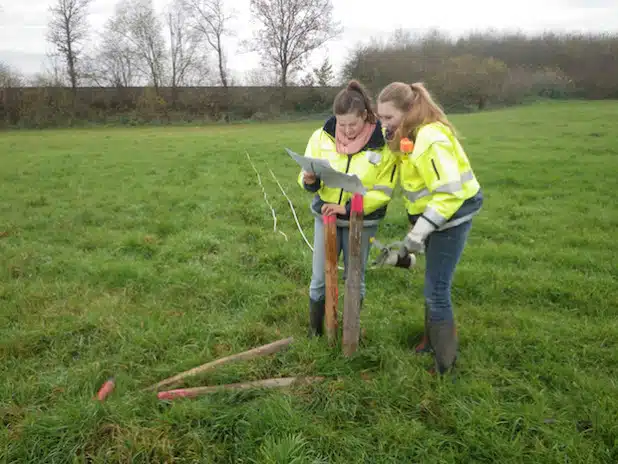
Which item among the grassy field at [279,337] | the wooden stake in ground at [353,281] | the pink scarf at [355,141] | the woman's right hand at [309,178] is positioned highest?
the pink scarf at [355,141]

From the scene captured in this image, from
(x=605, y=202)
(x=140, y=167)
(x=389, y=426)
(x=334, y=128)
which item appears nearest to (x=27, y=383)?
(x=389, y=426)

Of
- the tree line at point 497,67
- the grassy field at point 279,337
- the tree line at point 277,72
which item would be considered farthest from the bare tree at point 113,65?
the grassy field at point 279,337

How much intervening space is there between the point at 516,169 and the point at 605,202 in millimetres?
3440

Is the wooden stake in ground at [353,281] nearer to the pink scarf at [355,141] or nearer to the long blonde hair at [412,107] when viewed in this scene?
the pink scarf at [355,141]

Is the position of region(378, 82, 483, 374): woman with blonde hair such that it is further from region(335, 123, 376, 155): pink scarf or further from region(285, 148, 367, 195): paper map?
region(285, 148, 367, 195): paper map

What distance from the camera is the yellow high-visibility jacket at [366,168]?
332 centimetres

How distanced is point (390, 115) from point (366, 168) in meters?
0.41

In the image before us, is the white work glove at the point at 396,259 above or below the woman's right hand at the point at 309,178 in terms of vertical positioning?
below

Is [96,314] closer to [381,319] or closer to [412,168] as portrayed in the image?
[381,319]

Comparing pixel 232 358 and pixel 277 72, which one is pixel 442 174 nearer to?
pixel 232 358

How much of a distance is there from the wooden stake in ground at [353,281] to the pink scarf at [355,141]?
36cm

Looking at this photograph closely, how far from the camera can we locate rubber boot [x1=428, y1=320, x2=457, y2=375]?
3369 mm

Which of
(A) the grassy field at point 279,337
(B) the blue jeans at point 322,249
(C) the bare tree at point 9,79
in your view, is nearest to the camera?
(A) the grassy field at point 279,337

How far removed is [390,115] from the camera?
3125 millimetres
